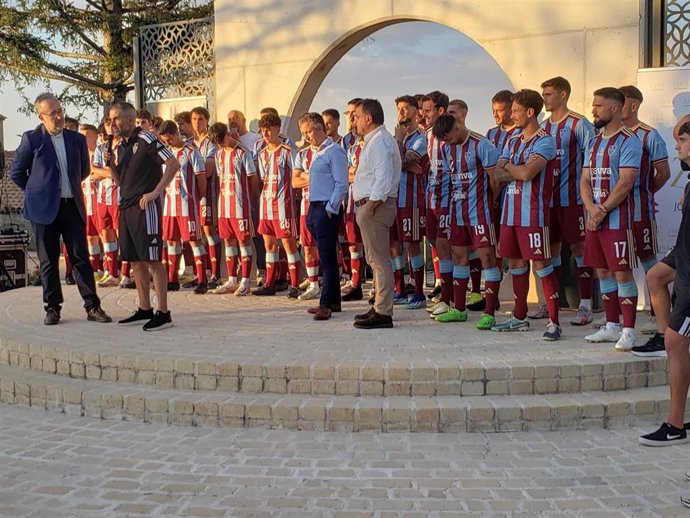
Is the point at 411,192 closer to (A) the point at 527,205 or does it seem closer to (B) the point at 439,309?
(B) the point at 439,309

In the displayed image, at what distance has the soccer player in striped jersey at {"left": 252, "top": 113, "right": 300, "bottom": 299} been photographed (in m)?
8.59

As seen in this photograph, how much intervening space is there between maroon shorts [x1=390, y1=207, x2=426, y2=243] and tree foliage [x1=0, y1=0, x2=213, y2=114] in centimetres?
802

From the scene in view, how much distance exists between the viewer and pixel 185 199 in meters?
9.05

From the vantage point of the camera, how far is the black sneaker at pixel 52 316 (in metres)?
7.22

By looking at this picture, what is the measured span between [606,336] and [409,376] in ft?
6.23

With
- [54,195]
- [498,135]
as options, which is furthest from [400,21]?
[54,195]

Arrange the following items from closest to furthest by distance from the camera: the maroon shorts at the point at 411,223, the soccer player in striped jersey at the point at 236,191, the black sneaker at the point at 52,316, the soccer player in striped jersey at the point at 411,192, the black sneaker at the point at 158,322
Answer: the black sneaker at the point at 158,322, the black sneaker at the point at 52,316, the soccer player in striped jersey at the point at 411,192, the maroon shorts at the point at 411,223, the soccer player in striped jersey at the point at 236,191

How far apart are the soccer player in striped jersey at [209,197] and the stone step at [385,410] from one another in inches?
160

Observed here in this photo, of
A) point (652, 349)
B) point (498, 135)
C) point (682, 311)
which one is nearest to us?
point (682, 311)

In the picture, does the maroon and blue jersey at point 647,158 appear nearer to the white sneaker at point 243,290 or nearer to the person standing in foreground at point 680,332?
the person standing in foreground at point 680,332

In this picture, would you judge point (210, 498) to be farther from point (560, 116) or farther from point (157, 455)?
point (560, 116)

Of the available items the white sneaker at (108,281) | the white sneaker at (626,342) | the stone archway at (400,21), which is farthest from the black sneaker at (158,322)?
the stone archway at (400,21)

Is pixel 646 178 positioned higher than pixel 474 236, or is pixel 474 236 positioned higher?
pixel 646 178

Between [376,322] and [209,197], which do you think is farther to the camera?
[209,197]
